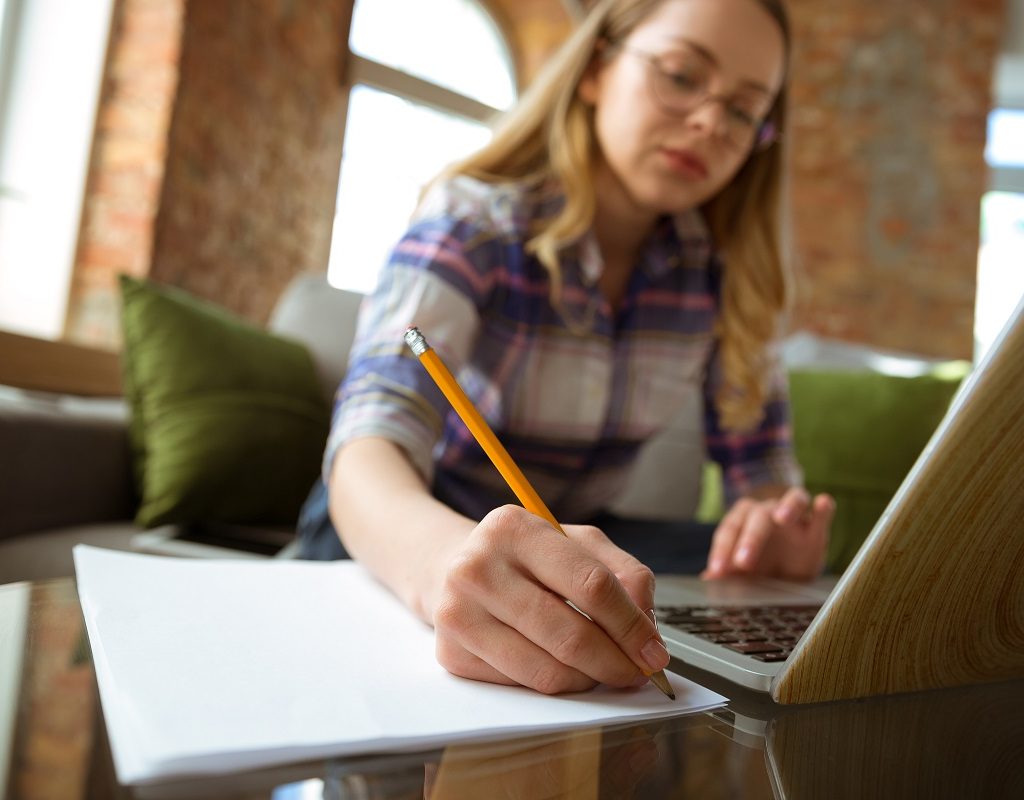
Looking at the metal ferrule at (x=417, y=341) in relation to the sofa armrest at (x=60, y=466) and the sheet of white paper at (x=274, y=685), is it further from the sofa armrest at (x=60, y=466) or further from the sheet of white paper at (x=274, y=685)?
the sofa armrest at (x=60, y=466)

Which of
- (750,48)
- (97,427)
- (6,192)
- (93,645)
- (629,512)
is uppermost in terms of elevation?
(750,48)

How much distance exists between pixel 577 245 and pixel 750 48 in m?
0.30

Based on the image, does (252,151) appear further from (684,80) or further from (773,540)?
(773,540)

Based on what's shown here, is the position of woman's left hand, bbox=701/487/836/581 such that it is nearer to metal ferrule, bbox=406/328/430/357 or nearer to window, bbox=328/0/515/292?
metal ferrule, bbox=406/328/430/357

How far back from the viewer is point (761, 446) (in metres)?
1.25

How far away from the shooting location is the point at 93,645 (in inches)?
14.1

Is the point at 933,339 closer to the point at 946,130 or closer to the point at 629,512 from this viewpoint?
the point at 946,130

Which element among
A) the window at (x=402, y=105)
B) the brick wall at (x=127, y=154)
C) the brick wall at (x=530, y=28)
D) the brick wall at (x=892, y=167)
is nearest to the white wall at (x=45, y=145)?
the brick wall at (x=127, y=154)

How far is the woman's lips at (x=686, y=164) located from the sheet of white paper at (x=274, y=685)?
0.66 metres

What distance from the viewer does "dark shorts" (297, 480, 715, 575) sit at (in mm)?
913

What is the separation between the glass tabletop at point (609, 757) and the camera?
24 centimetres

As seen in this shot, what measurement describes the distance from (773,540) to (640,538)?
0.35 m

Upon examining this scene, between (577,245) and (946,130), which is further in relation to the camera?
(946,130)

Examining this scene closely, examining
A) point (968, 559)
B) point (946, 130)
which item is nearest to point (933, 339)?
point (946, 130)
